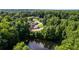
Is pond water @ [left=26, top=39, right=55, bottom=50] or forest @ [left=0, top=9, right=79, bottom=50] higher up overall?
forest @ [left=0, top=9, right=79, bottom=50]

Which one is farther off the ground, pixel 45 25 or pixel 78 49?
pixel 45 25

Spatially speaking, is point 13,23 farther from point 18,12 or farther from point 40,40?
point 40,40

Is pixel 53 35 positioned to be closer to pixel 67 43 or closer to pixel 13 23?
pixel 67 43

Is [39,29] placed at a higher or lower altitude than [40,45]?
higher
